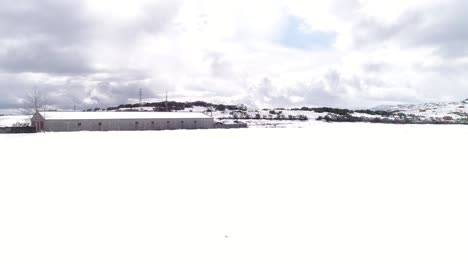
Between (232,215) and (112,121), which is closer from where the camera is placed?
(232,215)

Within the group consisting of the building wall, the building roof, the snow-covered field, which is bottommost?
the snow-covered field

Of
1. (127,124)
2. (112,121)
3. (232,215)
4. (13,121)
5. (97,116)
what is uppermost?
(97,116)

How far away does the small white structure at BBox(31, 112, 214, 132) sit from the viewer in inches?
1789

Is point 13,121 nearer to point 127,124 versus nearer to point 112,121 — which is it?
point 112,121

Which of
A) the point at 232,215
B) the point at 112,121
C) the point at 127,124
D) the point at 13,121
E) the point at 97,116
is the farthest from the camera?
the point at 13,121

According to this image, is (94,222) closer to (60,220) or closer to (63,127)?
(60,220)

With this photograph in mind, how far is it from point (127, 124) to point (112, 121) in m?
2.48

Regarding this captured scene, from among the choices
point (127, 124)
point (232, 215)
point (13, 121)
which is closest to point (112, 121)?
point (127, 124)

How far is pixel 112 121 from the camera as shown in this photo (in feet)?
163

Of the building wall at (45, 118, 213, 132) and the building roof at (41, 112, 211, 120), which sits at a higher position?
the building roof at (41, 112, 211, 120)

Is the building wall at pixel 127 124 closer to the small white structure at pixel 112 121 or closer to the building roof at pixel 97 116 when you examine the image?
the small white structure at pixel 112 121

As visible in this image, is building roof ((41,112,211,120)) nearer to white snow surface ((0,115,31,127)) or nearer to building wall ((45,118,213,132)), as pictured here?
building wall ((45,118,213,132))

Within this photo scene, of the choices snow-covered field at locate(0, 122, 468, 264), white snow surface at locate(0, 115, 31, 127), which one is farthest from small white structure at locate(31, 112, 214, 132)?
snow-covered field at locate(0, 122, 468, 264)

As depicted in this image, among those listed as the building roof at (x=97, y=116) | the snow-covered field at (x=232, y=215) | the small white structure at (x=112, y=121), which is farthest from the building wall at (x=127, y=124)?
the snow-covered field at (x=232, y=215)
